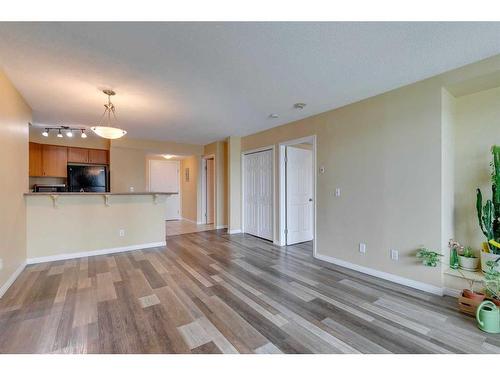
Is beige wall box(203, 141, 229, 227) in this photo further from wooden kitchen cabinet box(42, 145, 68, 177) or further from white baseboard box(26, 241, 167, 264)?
wooden kitchen cabinet box(42, 145, 68, 177)

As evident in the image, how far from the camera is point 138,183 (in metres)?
6.00

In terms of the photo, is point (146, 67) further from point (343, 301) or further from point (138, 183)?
point (138, 183)

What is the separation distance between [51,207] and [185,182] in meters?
4.18

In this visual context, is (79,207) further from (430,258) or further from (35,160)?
(430,258)

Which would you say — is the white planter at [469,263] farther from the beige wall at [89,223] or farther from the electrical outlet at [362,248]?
the beige wall at [89,223]

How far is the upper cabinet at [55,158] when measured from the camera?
513cm

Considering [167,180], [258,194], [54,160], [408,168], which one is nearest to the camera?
[408,168]

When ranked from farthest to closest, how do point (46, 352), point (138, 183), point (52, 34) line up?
point (138, 183)
point (52, 34)
point (46, 352)

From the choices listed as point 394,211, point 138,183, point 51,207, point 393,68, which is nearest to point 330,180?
point 394,211

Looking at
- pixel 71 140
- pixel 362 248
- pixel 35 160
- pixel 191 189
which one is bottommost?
pixel 362 248

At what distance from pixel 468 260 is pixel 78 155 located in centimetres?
738

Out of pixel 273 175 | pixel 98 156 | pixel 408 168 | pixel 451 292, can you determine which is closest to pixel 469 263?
pixel 451 292

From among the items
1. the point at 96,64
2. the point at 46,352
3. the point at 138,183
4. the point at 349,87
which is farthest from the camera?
the point at 138,183

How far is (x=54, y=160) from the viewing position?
5340mm
